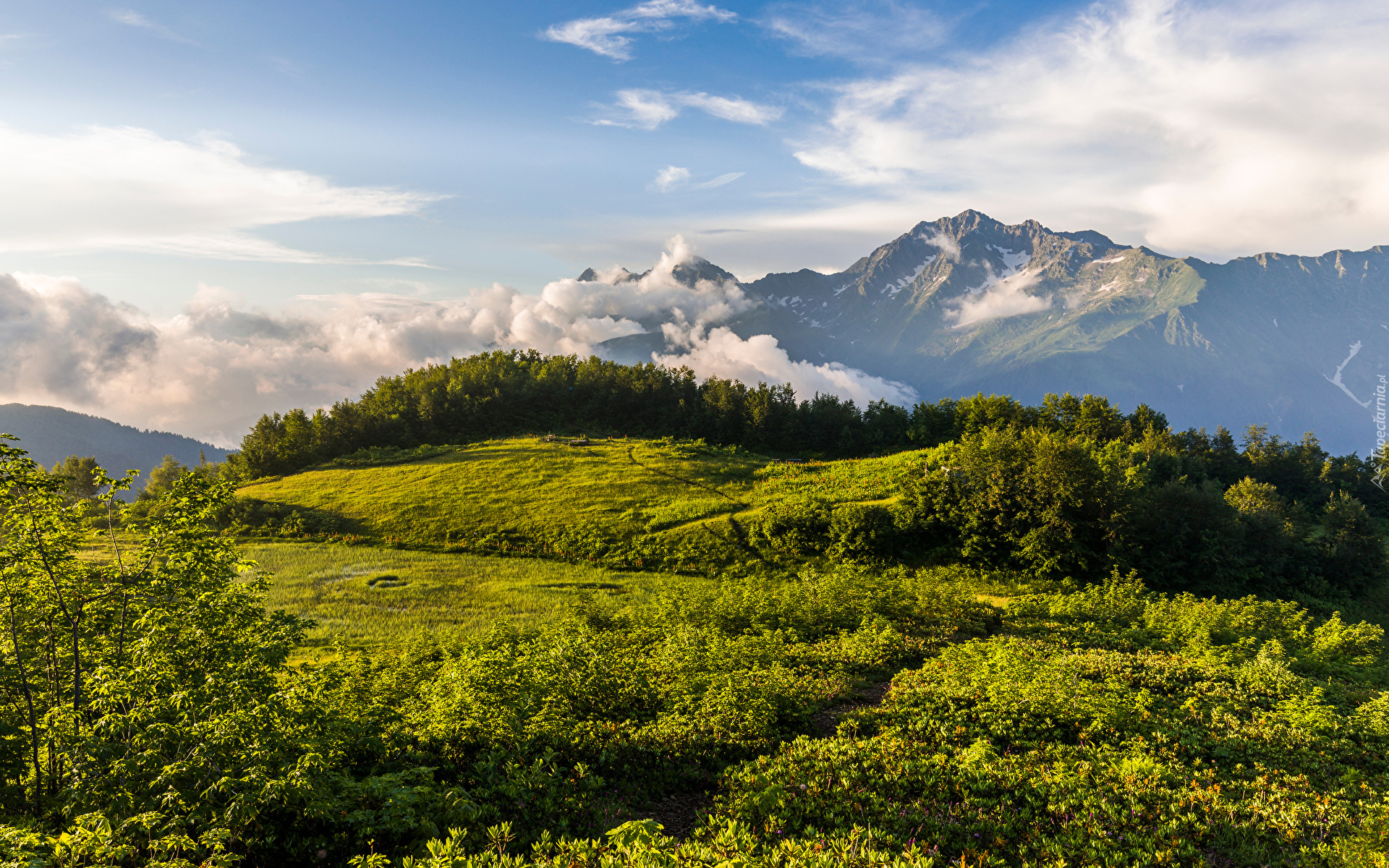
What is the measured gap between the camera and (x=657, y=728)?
1473 centimetres

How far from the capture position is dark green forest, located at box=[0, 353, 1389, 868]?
9750 mm

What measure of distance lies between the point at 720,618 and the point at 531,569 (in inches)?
838

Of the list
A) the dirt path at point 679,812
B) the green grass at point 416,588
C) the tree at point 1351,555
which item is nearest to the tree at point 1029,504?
the tree at point 1351,555

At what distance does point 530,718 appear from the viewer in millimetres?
14281

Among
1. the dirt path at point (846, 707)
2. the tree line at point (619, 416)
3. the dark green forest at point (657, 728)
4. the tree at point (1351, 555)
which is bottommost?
the tree at point (1351, 555)

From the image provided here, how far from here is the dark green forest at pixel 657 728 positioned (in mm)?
9750

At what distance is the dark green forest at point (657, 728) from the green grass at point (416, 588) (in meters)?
5.04

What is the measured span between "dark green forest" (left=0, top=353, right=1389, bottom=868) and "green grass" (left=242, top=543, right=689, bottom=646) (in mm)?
5042

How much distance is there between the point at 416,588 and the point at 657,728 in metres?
28.1

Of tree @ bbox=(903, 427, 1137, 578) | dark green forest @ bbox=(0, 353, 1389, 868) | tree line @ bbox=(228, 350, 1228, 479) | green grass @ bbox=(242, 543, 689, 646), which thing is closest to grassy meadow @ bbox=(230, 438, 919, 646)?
green grass @ bbox=(242, 543, 689, 646)

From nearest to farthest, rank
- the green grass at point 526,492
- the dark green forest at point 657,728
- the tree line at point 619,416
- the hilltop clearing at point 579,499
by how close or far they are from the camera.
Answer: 1. the dark green forest at point 657,728
2. the hilltop clearing at point 579,499
3. the green grass at point 526,492
4. the tree line at point 619,416

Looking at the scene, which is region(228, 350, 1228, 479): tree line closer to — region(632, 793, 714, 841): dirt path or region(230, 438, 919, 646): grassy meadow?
region(230, 438, 919, 646): grassy meadow

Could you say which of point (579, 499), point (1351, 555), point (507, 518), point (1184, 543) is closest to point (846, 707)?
point (1184, 543)

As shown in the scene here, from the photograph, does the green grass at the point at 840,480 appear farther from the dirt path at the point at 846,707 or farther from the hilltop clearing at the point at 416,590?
the dirt path at the point at 846,707
